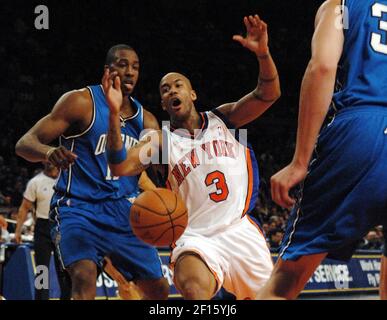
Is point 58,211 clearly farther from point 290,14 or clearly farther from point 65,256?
point 290,14

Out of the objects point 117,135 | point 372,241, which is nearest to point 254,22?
point 117,135

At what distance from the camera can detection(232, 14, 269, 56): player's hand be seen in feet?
10.5

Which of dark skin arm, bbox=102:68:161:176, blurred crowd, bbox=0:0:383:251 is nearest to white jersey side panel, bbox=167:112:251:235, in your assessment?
dark skin arm, bbox=102:68:161:176

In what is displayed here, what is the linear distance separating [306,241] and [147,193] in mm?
1411

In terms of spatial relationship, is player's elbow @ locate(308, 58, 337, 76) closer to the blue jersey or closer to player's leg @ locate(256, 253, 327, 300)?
the blue jersey

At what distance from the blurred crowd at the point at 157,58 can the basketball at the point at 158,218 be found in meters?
7.33

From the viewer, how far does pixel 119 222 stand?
394cm

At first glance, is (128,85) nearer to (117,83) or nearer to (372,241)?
(117,83)

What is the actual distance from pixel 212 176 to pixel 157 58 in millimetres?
13400

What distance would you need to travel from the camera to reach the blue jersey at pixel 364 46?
96.7 inches

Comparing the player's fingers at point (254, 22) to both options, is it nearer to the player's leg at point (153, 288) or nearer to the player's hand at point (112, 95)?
the player's hand at point (112, 95)

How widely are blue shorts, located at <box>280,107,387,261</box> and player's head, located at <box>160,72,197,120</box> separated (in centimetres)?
163

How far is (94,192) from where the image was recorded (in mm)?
3949

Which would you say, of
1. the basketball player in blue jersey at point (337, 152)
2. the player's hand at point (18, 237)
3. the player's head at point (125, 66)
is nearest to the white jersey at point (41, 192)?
the player's hand at point (18, 237)
